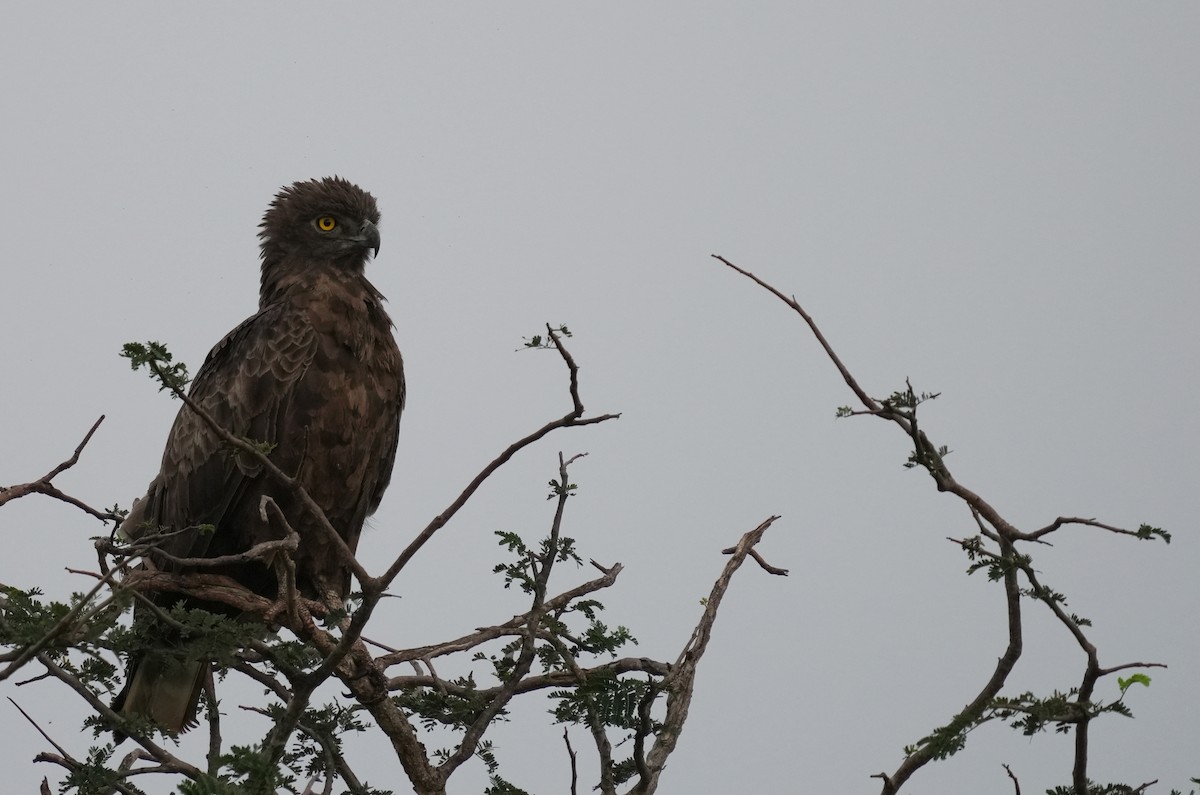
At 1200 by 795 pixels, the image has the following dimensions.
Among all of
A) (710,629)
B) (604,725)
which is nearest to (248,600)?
(604,725)

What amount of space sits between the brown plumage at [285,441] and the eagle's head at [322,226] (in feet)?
0.90

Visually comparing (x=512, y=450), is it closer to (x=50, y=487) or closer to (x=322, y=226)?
(x=50, y=487)

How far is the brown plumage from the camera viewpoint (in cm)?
613

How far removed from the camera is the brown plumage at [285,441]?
6.13 metres

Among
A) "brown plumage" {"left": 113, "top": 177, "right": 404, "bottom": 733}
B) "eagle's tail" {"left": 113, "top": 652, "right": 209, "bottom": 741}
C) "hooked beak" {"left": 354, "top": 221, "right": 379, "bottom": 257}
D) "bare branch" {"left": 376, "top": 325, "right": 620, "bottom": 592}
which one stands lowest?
"bare branch" {"left": 376, "top": 325, "right": 620, "bottom": 592}

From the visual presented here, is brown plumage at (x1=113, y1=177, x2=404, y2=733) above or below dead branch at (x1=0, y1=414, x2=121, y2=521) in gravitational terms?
above

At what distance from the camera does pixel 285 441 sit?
6.12 meters

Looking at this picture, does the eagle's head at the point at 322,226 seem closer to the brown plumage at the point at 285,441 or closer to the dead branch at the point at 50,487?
the brown plumage at the point at 285,441

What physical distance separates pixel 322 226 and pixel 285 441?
1.62 meters

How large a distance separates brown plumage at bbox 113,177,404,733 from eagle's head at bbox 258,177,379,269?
0.90ft

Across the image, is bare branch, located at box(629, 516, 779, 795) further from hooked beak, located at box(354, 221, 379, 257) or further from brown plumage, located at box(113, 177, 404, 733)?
hooked beak, located at box(354, 221, 379, 257)

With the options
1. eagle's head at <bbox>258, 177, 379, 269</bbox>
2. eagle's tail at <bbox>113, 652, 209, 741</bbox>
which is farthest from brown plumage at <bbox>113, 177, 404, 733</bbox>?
eagle's head at <bbox>258, 177, 379, 269</bbox>

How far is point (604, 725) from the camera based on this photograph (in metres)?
4.55

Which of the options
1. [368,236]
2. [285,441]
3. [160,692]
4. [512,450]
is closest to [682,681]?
[512,450]
